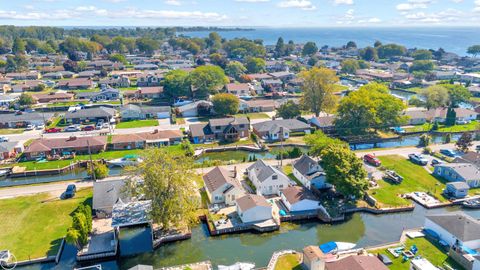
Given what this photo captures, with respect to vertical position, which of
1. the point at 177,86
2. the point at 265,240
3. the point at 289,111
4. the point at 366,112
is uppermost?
the point at 366,112

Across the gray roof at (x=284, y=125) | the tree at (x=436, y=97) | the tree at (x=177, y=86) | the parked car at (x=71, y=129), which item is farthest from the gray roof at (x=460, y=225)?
the tree at (x=177, y=86)

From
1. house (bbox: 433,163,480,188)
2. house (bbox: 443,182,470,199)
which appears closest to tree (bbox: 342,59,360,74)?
house (bbox: 433,163,480,188)

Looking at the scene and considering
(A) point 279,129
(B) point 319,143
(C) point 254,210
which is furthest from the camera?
(A) point 279,129

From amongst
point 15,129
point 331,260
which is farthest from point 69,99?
point 331,260

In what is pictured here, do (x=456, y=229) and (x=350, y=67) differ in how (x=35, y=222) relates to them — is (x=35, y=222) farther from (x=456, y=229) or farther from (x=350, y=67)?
(x=350, y=67)

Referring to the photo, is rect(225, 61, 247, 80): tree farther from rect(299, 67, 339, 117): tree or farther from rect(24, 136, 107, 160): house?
rect(24, 136, 107, 160): house

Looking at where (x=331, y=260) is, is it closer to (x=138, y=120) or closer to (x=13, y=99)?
(x=138, y=120)

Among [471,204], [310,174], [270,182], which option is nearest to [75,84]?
[270,182]
